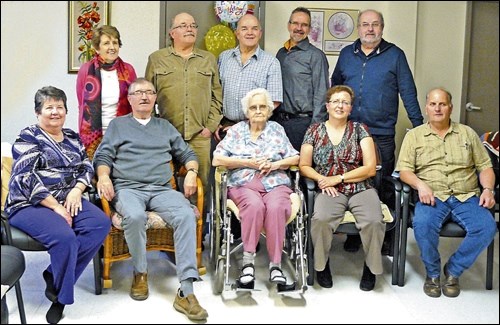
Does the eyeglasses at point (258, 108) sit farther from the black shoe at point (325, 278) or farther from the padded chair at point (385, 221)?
the black shoe at point (325, 278)

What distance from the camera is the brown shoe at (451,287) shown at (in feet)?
10.5

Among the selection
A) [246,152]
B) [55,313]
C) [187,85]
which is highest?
A: [187,85]

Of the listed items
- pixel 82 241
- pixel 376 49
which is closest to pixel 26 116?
pixel 82 241

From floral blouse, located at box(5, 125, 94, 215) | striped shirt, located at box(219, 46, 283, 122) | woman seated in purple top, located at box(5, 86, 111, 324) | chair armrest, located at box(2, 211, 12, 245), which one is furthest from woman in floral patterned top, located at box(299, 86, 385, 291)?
chair armrest, located at box(2, 211, 12, 245)

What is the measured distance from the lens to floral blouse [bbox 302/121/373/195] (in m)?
3.42

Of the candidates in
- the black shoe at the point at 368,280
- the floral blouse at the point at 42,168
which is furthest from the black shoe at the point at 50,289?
the black shoe at the point at 368,280

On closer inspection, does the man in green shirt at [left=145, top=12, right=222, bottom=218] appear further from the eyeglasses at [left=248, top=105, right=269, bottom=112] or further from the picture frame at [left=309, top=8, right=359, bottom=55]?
the picture frame at [left=309, top=8, right=359, bottom=55]

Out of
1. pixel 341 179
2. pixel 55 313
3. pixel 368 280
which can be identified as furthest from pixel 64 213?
pixel 368 280

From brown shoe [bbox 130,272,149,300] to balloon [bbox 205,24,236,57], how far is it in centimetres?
211

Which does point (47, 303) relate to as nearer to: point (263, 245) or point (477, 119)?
point (263, 245)

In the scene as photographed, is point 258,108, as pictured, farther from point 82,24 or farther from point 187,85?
point 82,24

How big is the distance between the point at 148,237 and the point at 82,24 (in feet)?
6.21

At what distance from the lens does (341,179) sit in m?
3.37

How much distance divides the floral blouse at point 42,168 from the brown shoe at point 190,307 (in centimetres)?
75
